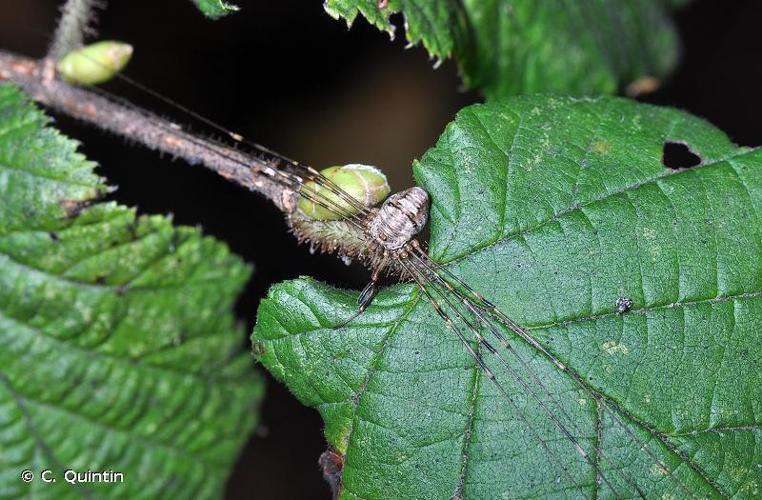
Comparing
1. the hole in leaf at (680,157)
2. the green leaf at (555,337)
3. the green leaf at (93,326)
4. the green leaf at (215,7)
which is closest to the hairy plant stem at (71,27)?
the green leaf at (93,326)

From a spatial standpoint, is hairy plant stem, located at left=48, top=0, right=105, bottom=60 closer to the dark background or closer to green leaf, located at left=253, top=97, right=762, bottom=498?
the dark background

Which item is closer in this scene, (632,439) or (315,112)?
(632,439)

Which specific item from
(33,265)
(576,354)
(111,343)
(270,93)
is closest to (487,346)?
(576,354)

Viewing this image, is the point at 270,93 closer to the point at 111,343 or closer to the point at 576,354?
the point at 111,343

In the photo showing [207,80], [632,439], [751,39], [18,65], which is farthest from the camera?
[751,39]

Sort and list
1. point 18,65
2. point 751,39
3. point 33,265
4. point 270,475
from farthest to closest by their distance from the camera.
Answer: point 751,39 < point 270,475 < point 18,65 < point 33,265

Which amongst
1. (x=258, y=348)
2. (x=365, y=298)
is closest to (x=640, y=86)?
(x=365, y=298)

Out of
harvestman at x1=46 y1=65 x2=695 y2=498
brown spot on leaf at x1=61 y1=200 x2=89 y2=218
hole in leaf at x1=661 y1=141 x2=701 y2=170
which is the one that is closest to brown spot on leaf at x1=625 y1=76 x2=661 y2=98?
hole in leaf at x1=661 y1=141 x2=701 y2=170

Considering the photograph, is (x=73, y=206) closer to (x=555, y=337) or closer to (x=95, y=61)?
(x=95, y=61)
